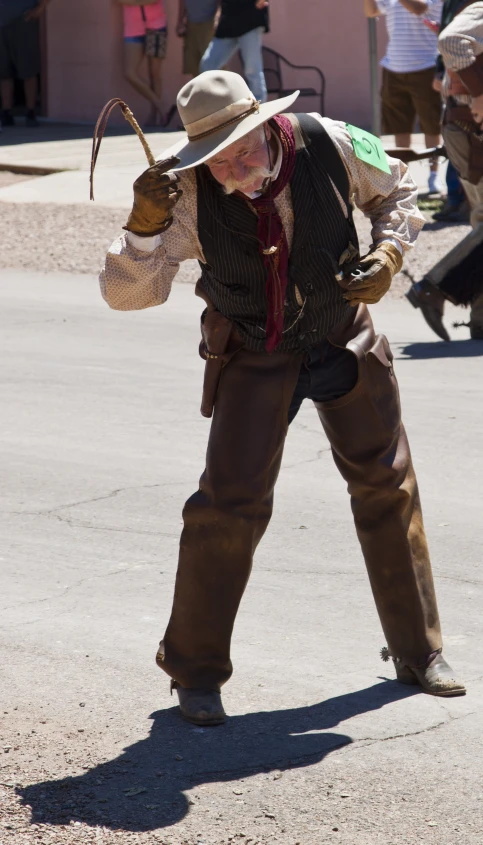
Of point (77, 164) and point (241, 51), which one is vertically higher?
point (241, 51)

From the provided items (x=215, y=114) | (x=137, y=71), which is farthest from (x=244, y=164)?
(x=137, y=71)

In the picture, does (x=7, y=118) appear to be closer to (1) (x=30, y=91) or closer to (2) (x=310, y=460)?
(1) (x=30, y=91)

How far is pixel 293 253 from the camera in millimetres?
3877

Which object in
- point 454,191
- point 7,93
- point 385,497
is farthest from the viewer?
point 7,93

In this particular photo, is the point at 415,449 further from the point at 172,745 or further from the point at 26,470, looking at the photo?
the point at 172,745

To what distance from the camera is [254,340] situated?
393cm

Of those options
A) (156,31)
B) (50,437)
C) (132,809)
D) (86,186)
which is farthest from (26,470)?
(156,31)

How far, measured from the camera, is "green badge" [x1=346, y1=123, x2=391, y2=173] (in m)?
3.91

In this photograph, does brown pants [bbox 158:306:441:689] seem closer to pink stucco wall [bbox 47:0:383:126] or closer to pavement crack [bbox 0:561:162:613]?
pavement crack [bbox 0:561:162:613]

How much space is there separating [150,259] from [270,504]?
77 centimetres

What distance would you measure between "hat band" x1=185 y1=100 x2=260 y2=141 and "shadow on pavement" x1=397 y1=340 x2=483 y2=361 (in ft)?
16.1

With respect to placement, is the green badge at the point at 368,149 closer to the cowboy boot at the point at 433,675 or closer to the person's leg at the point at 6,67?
the cowboy boot at the point at 433,675

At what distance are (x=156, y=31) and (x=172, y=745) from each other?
15918 mm

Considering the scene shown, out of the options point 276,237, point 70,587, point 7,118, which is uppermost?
point 276,237
